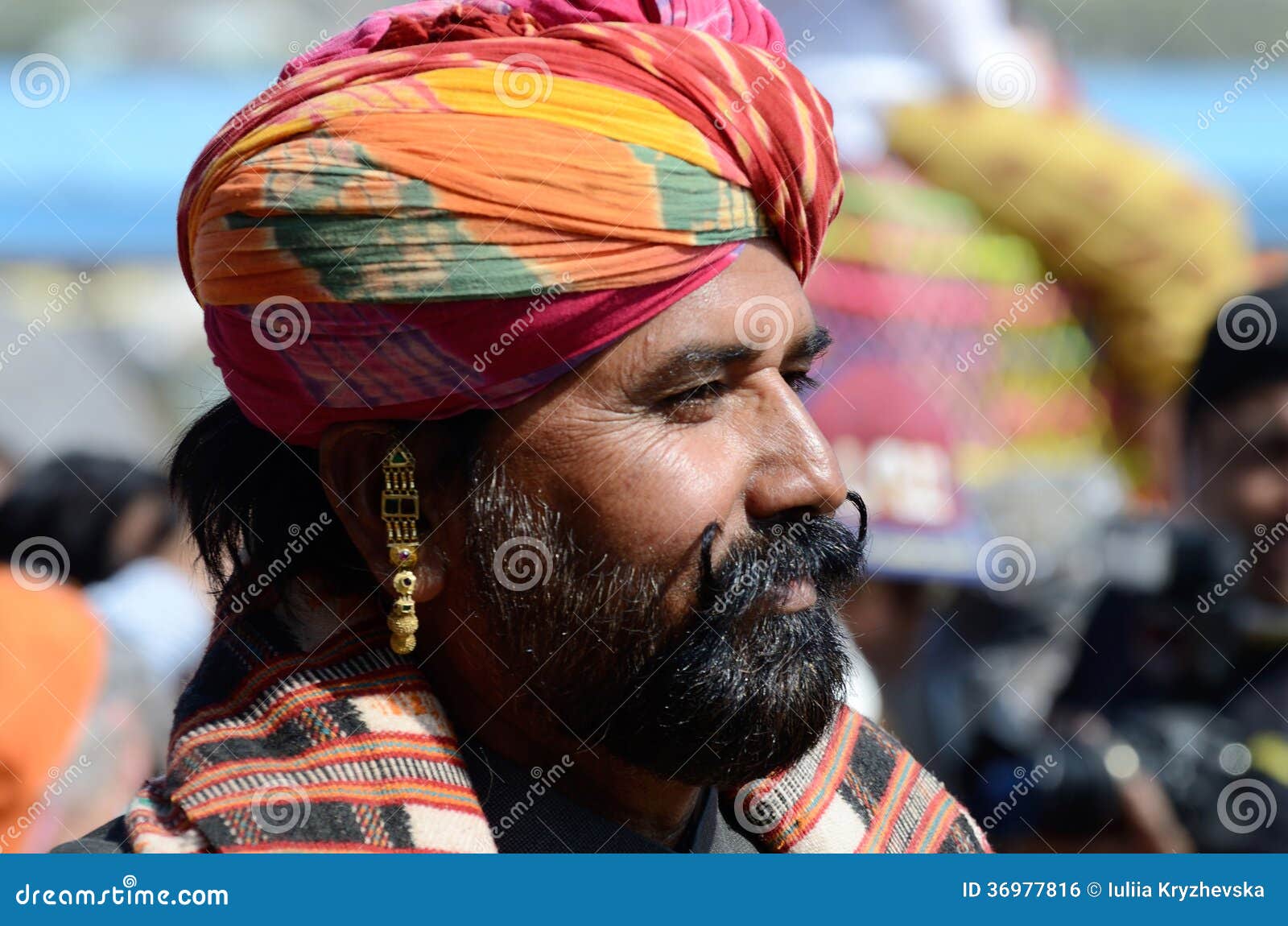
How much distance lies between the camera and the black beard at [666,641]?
222 centimetres

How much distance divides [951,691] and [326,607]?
4.03 meters

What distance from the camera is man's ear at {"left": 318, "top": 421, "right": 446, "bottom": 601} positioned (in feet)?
7.74

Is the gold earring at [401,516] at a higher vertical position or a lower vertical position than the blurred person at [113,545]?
higher

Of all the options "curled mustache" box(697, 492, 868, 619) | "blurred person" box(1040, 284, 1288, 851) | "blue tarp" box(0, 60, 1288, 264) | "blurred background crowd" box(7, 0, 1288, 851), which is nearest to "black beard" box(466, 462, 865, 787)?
"curled mustache" box(697, 492, 868, 619)

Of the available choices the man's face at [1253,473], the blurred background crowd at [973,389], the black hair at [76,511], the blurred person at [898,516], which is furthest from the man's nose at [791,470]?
the black hair at [76,511]

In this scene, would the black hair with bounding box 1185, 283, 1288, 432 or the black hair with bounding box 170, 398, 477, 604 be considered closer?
the black hair with bounding box 170, 398, 477, 604

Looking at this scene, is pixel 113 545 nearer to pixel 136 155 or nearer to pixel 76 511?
pixel 76 511

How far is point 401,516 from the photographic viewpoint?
2.34 m

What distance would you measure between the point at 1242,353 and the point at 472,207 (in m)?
3.40

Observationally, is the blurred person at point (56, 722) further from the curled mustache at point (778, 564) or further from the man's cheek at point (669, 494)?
the curled mustache at point (778, 564)

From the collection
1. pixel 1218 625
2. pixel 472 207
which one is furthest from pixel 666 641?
pixel 1218 625

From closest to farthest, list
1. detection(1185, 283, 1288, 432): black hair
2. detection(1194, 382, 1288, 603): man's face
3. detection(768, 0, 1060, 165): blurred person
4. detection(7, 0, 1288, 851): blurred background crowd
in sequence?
detection(7, 0, 1288, 851): blurred background crowd, detection(1194, 382, 1288, 603): man's face, detection(1185, 283, 1288, 432): black hair, detection(768, 0, 1060, 165): blurred person

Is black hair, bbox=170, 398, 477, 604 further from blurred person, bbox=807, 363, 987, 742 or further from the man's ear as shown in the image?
blurred person, bbox=807, 363, 987, 742

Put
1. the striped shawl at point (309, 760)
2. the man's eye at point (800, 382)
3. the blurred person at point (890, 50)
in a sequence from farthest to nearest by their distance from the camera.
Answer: the blurred person at point (890, 50) → the man's eye at point (800, 382) → the striped shawl at point (309, 760)
